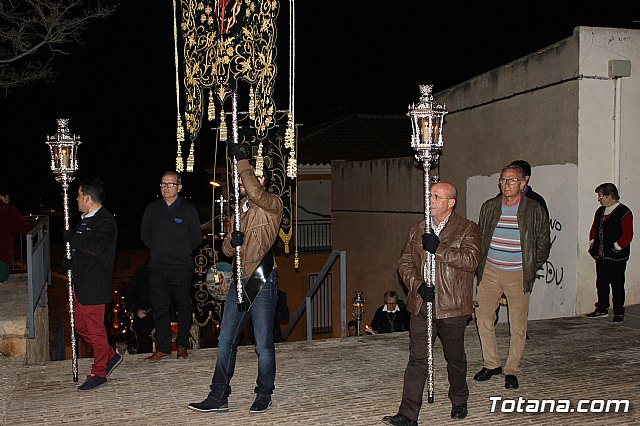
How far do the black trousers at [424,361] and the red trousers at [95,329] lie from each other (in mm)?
2803

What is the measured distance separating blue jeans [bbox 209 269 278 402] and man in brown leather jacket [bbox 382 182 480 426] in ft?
3.43

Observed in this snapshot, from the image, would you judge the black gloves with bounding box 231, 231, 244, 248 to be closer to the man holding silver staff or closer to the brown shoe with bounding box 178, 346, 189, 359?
the man holding silver staff

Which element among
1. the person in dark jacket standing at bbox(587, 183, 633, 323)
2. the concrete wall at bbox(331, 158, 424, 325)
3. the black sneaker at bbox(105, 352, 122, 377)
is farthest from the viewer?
the concrete wall at bbox(331, 158, 424, 325)

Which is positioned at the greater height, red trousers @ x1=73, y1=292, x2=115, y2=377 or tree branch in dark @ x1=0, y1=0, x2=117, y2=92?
tree branch in dark @ x1=0, y1=0, x2=117, y2=92

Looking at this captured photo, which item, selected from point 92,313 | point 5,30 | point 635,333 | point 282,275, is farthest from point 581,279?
point 282,275

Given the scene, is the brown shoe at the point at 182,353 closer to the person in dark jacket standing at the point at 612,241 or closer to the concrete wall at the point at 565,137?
the person in dark jacket standing at the point at 612,241

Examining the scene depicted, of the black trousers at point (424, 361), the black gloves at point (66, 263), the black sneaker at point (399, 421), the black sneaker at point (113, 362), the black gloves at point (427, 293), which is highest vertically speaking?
the black gloves at point (66, 263)

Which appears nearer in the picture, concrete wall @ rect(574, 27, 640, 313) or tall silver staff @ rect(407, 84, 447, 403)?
tall silver staff @ rect(407, 84, 447, 403)

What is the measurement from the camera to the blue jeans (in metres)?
5.80

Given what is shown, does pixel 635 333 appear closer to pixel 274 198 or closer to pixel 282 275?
pixel 274 198

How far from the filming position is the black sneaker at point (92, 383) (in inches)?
257

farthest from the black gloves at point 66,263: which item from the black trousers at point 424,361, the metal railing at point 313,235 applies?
the metal railing at point 313,235

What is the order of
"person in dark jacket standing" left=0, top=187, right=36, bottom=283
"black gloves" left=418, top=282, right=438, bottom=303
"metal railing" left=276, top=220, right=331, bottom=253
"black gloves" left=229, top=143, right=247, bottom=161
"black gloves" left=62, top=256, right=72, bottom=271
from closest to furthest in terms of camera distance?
1. "black gloves" left=418, top=282, right=438, bottom=303
2. "black gloves" left=229, top=143, right=247, bottom=161
3. "black gloves" left=62, top=256, right=72, bottom=271
4. "person in dark jacket standing" left=0, top=187, right=36, bottom=283
5. "metal railing" left=276, top=220, right=331, bottom=253

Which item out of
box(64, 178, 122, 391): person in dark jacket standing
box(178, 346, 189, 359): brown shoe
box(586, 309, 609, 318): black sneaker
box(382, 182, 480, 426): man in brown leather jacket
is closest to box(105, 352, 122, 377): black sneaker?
box(64, 178, 122, 391): person in dark jacket standing
